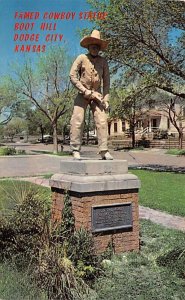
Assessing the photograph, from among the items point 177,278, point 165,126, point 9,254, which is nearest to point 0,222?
point 9,254

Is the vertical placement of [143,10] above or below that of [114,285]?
above

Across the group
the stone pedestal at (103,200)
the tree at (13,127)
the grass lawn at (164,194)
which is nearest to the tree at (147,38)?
the grass lawn at (164,194)

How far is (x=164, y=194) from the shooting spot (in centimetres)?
1206

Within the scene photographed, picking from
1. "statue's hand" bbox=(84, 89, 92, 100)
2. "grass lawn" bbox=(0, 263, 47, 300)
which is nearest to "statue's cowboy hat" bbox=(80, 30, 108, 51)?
"statue's hand" bbox=(84, 89, 92, 100)

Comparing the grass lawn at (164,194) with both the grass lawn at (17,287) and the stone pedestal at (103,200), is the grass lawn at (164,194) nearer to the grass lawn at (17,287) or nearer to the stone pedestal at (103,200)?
the stone pedestal at (103,200)

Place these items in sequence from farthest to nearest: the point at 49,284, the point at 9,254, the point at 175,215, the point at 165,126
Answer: the point at 165,126
the point at 175,215
the point at 9,254
the point at 49,284

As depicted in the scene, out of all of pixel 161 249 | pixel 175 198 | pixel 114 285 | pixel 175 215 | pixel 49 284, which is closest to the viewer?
pixel 49 284

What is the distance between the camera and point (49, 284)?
4.40 meters

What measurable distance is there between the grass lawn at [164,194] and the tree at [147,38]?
4100mm

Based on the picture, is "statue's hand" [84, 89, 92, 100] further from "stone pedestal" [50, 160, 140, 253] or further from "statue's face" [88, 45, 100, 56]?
"stone pedestal" [50, 160, 140, 253]

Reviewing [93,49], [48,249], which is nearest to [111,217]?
[48,249]

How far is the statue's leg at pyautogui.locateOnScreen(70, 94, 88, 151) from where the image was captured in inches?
258

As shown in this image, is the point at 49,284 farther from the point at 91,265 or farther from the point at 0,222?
the point at 0,222

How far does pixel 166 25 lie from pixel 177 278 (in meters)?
14.2
